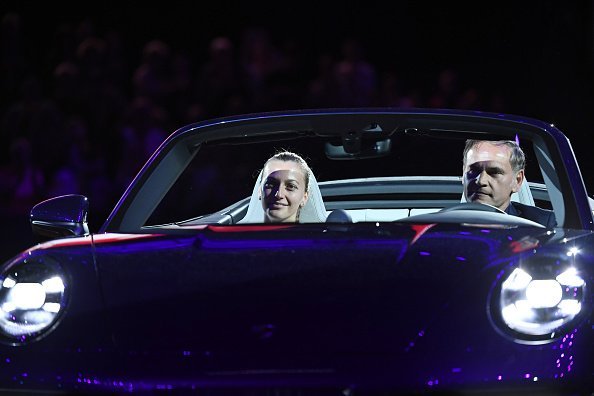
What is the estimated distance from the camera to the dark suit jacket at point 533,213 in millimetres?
3426

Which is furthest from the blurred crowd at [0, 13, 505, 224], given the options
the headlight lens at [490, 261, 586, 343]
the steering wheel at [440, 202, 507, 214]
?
the headlight lens at [490, 261, 586, 343]

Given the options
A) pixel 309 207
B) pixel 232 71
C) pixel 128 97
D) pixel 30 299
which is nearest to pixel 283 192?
pixel 309 207

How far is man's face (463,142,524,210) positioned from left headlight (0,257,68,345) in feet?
4.84

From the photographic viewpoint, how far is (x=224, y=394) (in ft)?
6.88

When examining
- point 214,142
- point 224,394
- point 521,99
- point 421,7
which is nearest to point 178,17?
point 421,7

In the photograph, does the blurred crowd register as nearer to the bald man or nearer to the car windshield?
the car windshield

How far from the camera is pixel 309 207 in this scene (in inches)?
139

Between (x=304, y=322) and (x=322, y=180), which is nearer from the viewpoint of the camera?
(x=304, y=322)

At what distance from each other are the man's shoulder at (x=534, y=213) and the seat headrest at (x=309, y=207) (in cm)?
63

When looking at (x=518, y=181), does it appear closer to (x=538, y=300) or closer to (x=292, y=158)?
(x=292, y=158)

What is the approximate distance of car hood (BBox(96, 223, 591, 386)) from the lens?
2123 millimetres

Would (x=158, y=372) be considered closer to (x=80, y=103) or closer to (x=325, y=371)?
(x=325, y=371)

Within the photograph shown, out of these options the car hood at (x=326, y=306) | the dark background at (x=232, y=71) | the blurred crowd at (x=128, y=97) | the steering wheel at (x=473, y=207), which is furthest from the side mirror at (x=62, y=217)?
the blurred crowd at (x=128, y=97)

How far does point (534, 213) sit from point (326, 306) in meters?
1.46
